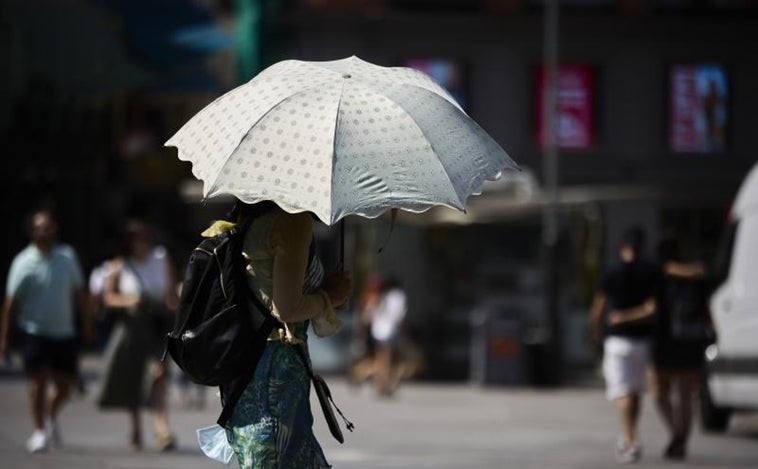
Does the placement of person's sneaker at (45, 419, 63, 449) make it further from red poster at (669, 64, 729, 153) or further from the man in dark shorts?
red poster at (669, 64, 729, 153)

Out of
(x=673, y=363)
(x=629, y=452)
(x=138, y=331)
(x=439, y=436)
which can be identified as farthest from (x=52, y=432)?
(x=673, y=363)

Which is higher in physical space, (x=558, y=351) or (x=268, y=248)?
(x=268, y=248)

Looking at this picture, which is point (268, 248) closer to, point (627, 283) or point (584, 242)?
point (627, 283)

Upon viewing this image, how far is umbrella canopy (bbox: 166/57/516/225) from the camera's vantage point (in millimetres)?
5676

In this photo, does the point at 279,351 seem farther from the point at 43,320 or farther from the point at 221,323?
the point at 43,320

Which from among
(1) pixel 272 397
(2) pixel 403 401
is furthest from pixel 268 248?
(2) pixel 403 401

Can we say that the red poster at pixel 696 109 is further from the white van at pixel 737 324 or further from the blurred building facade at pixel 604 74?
the white van at pixel 737 324

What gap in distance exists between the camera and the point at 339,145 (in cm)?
576

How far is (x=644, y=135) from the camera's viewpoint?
3934 centimetres

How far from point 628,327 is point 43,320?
15.7 ft

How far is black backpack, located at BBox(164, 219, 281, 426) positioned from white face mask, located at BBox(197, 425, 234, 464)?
0.31m

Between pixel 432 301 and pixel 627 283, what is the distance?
1433 centimetres

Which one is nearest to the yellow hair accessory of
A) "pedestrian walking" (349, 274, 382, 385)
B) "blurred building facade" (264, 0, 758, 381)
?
"pedestrian walking" (349, 274, 382, 385)

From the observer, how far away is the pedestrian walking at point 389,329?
23719mm
